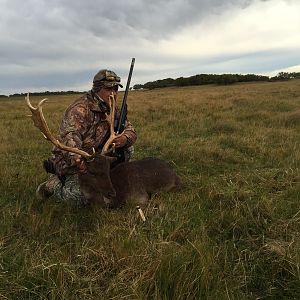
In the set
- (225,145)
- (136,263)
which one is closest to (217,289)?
(136,263)

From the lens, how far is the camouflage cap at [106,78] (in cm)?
568

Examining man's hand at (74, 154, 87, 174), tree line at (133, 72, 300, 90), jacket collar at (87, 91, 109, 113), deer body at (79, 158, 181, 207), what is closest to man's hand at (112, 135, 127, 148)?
deer body at (79, 158, 181, 207)

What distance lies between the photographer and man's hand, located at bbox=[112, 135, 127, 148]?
5680 mm

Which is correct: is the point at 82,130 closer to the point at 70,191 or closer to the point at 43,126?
the point at 70,191

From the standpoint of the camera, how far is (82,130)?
579cm

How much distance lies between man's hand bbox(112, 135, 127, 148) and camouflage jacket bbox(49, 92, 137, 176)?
11 cm

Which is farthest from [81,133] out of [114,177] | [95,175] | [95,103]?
[95,175]

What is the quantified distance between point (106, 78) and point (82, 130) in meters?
0.72

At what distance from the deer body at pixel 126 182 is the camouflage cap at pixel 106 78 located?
1.05 m

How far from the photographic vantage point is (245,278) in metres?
3.39

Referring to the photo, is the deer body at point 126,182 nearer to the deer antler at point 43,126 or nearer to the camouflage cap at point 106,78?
the deer antler at point 43,126

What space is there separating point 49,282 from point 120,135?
278cm

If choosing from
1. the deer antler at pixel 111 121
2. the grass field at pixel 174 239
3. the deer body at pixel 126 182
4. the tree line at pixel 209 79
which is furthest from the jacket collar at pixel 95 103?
the tree line at pixel 209 79

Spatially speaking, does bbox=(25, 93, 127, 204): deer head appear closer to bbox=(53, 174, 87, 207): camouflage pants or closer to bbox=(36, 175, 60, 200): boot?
bbox=(53, 174, 87, 207): camouflage pants
